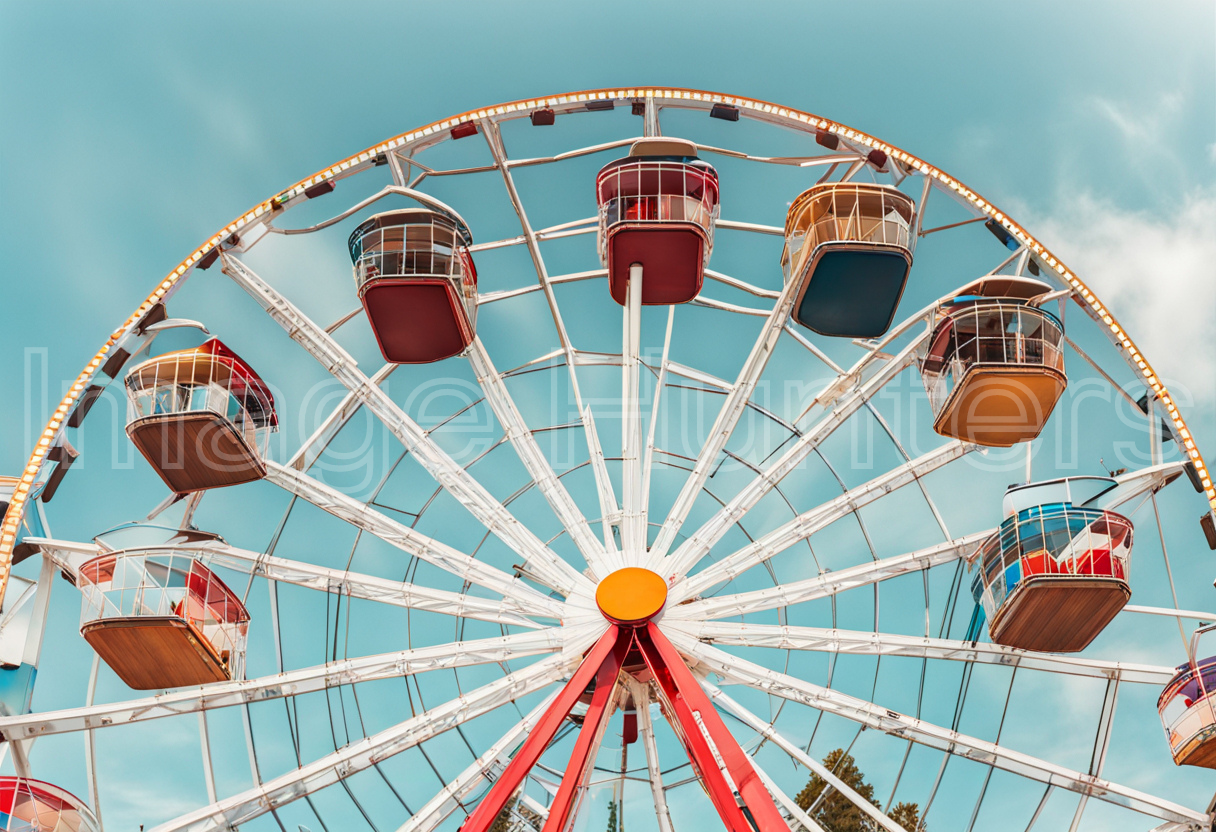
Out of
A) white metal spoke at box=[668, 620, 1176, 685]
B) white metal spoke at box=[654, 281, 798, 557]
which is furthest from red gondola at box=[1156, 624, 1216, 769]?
white metal spoke at box=[654, 281, 798, 557]

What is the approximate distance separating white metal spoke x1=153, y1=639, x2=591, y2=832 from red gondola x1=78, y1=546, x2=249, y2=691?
2.12m

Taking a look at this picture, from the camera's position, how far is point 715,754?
14.3 metres

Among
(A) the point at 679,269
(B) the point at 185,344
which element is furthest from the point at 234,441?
(A) the point at 679,269

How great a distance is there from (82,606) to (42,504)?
2.21 metres

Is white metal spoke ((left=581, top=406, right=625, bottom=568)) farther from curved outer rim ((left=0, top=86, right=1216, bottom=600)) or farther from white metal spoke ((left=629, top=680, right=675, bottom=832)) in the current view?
curved outer rim ((left=0, top=86, right=1216, bottom=600))

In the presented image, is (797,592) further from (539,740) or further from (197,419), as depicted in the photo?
(197,419)

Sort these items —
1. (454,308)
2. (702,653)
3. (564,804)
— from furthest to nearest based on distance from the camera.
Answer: (454,308)
(702,653)
(564,804)

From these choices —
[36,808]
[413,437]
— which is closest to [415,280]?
[413,437]

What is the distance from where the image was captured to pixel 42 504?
18000mm

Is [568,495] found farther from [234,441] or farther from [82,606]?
[82,606]

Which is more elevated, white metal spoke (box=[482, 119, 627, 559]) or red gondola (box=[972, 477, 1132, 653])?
white metal spoke (box=[482, 119, 627, 559])

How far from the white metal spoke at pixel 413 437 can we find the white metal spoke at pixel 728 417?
61.2 inches

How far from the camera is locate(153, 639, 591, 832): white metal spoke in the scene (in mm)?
15516

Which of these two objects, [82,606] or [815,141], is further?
[815,141]
